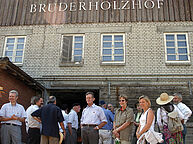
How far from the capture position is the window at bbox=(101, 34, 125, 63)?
12.1 metres

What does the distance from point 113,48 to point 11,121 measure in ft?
23.1

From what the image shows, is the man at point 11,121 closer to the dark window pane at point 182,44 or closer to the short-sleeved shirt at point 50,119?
the short-sleeved shirt at point 50,119

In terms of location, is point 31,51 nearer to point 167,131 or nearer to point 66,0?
point 66,0

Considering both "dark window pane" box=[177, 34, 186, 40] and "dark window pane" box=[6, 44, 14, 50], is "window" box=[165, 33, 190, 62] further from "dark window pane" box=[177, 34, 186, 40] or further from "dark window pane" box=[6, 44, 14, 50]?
"dark window pane" box=[6, 44, 14, 50]

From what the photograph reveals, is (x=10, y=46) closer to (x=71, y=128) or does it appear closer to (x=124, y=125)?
(x=71, y=128)

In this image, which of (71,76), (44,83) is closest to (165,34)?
(71,76)

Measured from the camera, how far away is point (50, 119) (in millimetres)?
5664

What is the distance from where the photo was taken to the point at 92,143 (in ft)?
19.0

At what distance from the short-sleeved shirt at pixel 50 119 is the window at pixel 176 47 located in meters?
7.72

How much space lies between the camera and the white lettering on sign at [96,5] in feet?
41.7

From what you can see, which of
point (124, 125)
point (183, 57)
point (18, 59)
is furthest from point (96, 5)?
point (124, 125)

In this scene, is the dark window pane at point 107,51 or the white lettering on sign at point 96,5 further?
the white lettering on sign at point 96,5

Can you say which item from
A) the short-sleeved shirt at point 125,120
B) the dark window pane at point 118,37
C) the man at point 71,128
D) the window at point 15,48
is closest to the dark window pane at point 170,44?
the dark window pane at point 118,37

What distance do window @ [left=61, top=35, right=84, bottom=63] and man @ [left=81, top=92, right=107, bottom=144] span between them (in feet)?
20.9
